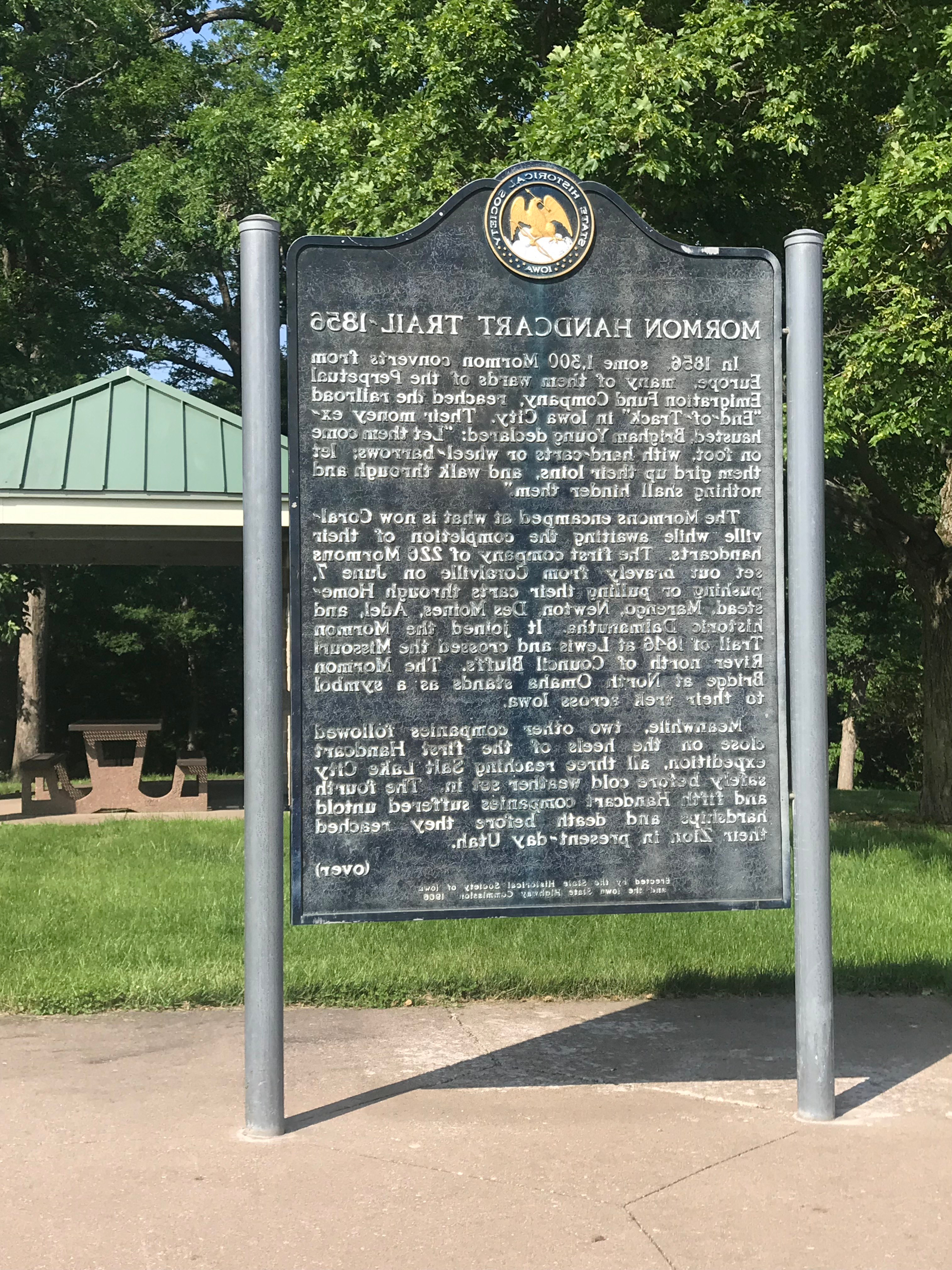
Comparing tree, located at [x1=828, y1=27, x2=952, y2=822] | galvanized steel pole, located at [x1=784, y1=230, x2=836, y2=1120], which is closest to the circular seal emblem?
galvanized steel pole, located at [x1=784, y1=230, x2=836, y2=1120]

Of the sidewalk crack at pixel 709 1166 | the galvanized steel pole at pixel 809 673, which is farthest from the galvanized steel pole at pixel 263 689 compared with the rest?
the galvanized steel pole at pixel 809 673

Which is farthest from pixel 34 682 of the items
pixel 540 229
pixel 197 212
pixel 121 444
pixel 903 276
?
pixel 540 229

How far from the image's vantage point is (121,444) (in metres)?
13.9

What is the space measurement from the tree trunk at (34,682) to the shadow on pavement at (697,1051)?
21638mm

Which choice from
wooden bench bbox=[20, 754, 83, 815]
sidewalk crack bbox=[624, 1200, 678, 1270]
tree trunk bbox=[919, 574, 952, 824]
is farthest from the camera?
wooden bench bbox=[20, 754, 83, 815]

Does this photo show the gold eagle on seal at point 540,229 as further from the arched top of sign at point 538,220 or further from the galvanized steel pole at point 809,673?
the galvanized steel pole at point 809,673

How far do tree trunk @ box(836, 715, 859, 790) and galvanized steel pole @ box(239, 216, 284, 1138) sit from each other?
2641 centimetres

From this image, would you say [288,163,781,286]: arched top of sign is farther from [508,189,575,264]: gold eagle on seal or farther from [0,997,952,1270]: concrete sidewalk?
[0,997,952,1270]: concrete sidewalk

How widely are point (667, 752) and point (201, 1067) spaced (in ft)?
7.74

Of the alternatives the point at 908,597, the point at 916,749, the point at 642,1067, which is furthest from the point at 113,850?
the point at 916,749

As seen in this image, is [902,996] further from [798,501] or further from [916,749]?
[916,749]

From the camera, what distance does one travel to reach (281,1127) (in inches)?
187

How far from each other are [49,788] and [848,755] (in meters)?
20.0

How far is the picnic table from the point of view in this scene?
1599cm
